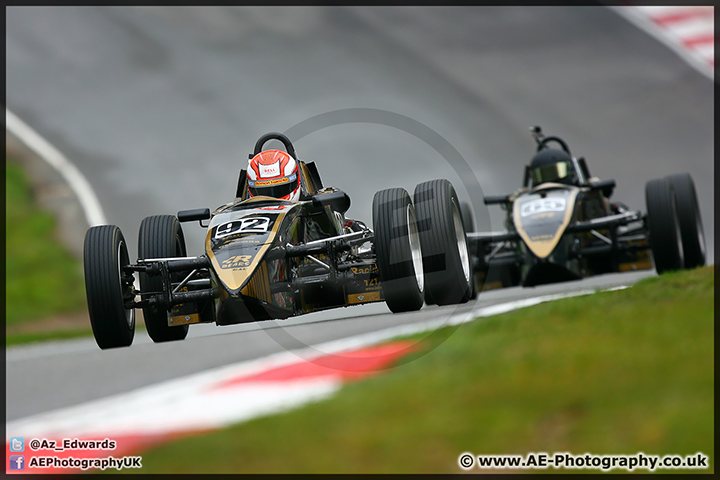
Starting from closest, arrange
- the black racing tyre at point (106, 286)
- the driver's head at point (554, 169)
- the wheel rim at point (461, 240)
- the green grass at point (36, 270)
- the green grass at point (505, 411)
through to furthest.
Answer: the green grass at point (505, 411)
the black racing tyre at point (106, 286)
the wheel rim at point (461, 240)
the driver's head at point (554, 169)
the green grass at point (36, 270)

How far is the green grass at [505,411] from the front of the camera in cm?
379

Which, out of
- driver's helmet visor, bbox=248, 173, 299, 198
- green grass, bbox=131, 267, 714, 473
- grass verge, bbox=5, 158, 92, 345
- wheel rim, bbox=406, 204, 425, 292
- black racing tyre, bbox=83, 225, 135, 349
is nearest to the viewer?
green grass, bbox=131, 267, 714, 473

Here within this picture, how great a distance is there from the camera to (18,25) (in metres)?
23.0

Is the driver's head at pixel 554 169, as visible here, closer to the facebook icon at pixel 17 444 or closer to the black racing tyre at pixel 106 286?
the black racing tyre at pixel 106 286

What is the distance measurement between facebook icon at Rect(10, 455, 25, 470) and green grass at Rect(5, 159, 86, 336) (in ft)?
26.2

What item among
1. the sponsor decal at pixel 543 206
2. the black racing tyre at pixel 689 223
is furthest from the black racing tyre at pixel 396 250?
the black racing tyre at pixel 689 223

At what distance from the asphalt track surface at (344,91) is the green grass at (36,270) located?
132cm

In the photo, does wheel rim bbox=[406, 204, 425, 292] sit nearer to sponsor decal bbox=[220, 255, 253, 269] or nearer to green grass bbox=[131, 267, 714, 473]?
sponsor decal bbox=[220, 255, 253, 269]

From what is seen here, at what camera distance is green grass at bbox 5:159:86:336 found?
13555 millimetres

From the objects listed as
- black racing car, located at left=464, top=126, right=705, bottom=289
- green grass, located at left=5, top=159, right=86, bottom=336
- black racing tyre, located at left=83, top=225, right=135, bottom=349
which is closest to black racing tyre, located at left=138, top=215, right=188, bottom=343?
black racing tyre, located at left=83, top=225, right=135, bottom=349

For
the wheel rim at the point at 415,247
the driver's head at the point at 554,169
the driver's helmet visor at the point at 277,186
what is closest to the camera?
the wheel rim at the point at 415,247

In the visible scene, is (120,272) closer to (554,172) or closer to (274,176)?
(274,176)

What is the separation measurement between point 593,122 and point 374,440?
1824 centimetres

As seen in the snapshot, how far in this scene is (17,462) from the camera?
495 centimetres
